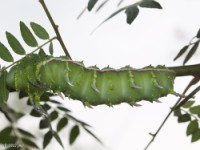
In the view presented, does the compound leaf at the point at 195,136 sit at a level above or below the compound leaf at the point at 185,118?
below

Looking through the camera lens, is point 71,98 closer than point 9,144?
Yes

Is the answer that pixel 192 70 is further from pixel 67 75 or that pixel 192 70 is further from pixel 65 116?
pixel 65 116

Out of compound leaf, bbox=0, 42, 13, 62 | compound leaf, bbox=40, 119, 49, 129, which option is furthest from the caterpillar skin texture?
compound leaf, bbox=40, 119, 49, 129

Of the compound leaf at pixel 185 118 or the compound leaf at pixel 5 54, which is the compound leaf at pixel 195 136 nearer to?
the compound leaf at pixel 185 118

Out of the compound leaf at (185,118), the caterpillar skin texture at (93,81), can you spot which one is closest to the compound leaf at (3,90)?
the caterpillar skin texture at (93,81)

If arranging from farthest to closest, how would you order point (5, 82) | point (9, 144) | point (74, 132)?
point (74, 132), point (9, 144), point (5, 82)

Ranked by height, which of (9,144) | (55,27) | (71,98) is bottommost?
(9,144)

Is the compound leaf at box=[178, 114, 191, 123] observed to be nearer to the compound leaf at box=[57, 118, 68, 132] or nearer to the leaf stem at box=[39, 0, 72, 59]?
the compound leaf at box=[57, 118, 68, 132]

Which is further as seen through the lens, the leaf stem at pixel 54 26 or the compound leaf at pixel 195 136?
the compound leaf at pixel 195 136

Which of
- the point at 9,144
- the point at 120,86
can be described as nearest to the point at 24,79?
the point at 120,86
